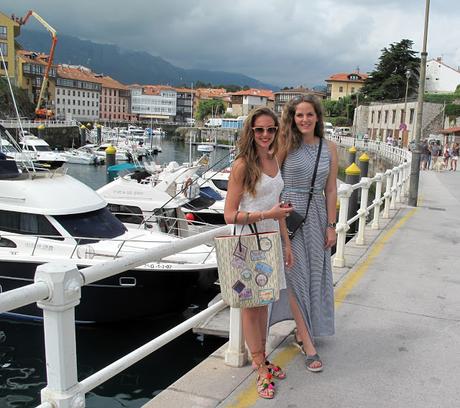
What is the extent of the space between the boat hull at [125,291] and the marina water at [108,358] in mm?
235

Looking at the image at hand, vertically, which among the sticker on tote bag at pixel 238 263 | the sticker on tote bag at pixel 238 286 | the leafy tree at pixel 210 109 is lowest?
the sticker on tote bag at pixel 238 286

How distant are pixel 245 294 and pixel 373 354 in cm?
165

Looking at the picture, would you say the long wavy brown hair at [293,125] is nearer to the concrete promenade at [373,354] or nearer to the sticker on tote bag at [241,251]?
the sticker on tote bag at [241,251]

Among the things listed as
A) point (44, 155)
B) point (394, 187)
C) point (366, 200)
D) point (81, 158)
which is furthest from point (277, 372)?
point (81, 158)

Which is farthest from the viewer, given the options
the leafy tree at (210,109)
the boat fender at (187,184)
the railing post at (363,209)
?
the leafy tree at (210,109)

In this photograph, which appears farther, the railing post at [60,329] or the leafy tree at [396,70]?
the leafy tree at [396,70]

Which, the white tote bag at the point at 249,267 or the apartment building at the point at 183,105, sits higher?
the apartment building at the point at 183,105

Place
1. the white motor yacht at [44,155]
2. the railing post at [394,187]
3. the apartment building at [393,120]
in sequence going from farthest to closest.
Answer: the apartment building at [393,120] < the white motor yacht at [44,155] < the railing post at [394,187]

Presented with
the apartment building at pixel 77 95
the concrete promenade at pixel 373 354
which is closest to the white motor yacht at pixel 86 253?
the concrete promenade at pixel 373 354

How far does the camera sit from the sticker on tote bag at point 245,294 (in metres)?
3.20

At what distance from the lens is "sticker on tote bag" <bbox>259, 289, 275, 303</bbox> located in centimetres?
322

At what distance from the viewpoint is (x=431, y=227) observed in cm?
1062

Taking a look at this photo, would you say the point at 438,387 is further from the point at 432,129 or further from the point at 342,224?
the point at 432,129

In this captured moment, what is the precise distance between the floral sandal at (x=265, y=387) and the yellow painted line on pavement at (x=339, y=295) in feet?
0.16
